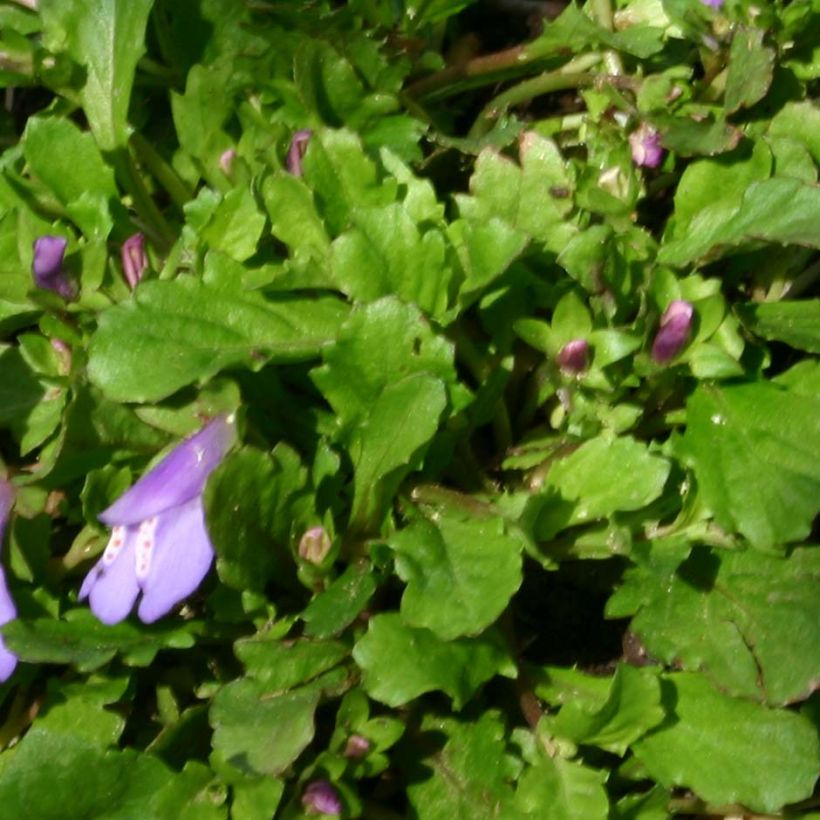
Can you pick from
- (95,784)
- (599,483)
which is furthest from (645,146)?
(95,784)

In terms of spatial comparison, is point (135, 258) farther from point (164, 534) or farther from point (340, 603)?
point (340, 603)

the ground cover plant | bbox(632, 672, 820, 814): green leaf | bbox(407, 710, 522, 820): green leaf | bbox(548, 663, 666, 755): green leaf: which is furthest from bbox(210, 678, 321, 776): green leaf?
bbox(632, 672, 820, 814): green leaf

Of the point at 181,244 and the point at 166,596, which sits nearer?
the point at 166,596

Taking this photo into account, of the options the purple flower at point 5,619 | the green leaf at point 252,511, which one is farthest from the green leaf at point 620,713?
the purple flower at point 5,619

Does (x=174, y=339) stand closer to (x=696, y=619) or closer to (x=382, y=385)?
(x=382, y=385)

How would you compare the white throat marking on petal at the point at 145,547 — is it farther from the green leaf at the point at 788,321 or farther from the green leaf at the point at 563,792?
the green leaf at the point at 788,321

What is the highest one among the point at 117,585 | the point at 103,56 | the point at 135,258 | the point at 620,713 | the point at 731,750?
the point at 103,56

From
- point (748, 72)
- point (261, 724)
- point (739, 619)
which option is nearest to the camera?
point (261, 724)

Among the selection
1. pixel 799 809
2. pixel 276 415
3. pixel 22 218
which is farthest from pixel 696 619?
pixel 22 218
